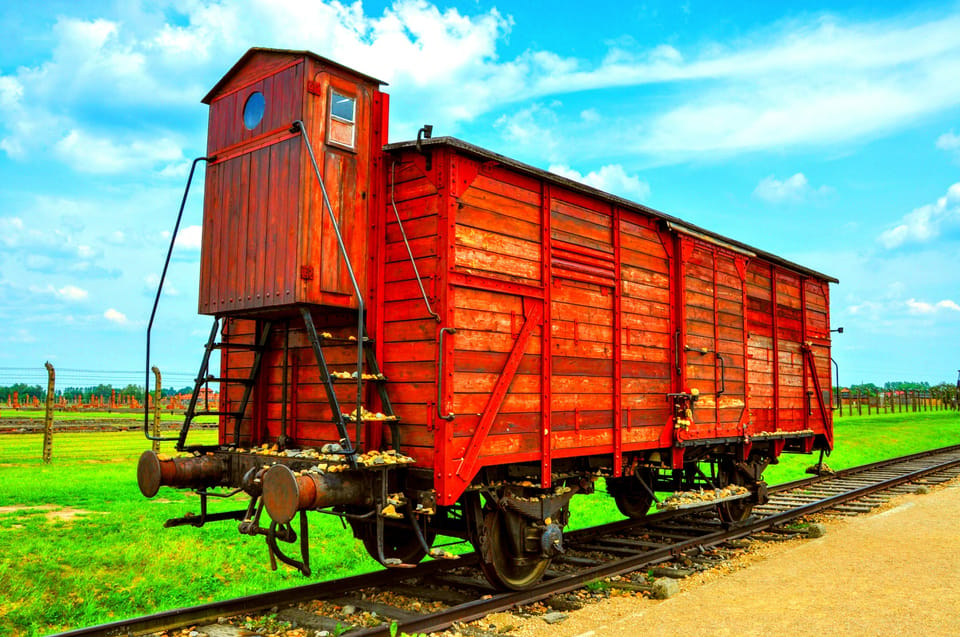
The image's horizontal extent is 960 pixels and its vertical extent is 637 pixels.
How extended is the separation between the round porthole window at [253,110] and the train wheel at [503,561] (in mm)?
4584

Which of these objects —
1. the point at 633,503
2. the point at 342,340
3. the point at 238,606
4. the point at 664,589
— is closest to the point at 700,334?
the point at 633,503

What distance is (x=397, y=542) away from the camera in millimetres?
7965

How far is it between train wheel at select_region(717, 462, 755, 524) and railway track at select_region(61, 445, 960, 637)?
186mm

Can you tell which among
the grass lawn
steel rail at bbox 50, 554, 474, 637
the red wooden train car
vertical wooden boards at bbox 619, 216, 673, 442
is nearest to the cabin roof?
the red wooden train car

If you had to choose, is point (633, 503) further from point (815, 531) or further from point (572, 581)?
point (572, 581)

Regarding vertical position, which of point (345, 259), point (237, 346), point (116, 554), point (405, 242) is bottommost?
point (116, 554)

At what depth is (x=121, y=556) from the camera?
811cm

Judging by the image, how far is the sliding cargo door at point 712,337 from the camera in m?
9.79

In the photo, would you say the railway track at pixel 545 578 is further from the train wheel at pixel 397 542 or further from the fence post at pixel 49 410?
the fence post at pixel 49 410

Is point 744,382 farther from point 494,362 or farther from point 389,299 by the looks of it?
point 389,299

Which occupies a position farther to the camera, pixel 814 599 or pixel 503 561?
pixel 503 561

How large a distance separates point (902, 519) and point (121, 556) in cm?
1129

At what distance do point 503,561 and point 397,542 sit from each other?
139 cm

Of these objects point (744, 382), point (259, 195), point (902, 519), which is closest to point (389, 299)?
point (259, 195)
